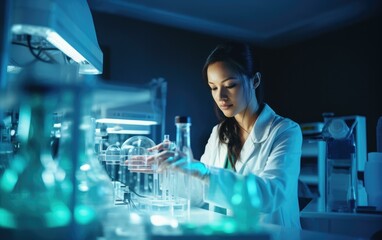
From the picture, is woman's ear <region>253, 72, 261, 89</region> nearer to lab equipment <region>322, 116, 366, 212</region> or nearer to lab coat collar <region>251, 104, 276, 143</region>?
lab coat collar <region>251, 104, 276, 143</region>

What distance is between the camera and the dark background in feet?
12.7

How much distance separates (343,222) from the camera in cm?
178

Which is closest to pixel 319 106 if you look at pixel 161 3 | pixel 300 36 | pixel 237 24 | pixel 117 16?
pixel 300 36

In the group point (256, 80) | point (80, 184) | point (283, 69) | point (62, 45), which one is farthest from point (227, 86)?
point (283, 69)

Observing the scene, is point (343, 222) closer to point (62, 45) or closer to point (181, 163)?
point (181, 163)

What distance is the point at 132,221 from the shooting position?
952mm

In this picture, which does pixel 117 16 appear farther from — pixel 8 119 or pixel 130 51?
pixel 8 119

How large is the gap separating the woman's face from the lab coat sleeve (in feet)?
0.60

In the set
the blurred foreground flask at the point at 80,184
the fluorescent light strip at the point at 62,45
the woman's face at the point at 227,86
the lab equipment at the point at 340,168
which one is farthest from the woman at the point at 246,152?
the lab equipment at the point at 340,168

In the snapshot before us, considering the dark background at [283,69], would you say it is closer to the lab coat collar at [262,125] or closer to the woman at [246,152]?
the woman at [246,152]

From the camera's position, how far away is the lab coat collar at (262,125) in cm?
144

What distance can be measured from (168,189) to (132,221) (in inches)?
10.1

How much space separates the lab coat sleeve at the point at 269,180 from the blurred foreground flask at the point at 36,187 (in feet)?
1.47

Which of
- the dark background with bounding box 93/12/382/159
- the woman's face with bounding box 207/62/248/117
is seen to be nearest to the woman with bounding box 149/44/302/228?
the woman's face with bounding box 207/62/248/117
